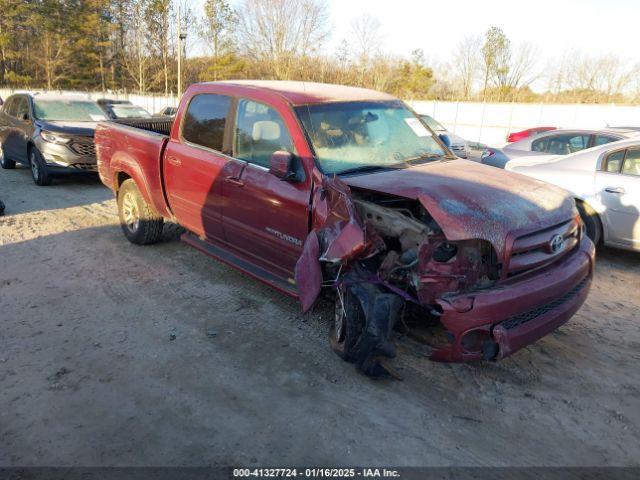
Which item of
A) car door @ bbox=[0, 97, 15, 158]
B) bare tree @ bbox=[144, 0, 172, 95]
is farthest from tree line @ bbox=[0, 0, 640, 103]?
car door @ bbox=[0, 97, 15, 158]

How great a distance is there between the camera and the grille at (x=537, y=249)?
10.6 feet

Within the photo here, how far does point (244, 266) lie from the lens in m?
4.55

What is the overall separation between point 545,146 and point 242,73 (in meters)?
33.6

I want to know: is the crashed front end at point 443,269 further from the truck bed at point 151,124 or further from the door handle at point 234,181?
the truck bed at point 151,124

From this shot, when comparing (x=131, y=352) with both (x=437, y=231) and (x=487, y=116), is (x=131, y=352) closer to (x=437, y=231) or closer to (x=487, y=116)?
(x=437, y=231)

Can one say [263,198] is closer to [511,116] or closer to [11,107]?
[11,107]

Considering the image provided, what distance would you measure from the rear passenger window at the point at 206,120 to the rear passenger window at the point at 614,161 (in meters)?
4.72

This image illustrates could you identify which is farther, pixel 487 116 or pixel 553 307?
pixel 487 116

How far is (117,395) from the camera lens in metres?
3.30

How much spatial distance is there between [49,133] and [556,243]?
366 inches

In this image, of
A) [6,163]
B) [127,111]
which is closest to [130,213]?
[6,163]

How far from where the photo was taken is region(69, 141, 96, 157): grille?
943 centimetres

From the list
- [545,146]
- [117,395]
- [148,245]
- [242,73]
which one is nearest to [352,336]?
[117,395]

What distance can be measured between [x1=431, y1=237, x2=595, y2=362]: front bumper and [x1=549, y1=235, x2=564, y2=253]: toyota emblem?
157mm
